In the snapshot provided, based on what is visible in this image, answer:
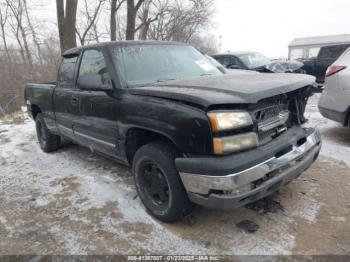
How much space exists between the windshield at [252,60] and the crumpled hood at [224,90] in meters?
7.12

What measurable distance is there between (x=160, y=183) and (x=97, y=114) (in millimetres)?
1236

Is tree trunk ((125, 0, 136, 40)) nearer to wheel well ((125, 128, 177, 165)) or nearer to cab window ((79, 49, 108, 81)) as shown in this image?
cab window ((79, 49, 108, 81))

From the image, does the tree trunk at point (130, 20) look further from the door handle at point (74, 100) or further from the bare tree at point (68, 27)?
the door handle at point (74, 100)

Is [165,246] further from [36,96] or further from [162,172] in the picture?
[36,96]

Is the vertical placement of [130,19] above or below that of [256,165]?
above

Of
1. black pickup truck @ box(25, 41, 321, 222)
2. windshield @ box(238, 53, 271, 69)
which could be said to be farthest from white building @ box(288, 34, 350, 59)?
black pickup truck @ box(25, 41, 321, 222)

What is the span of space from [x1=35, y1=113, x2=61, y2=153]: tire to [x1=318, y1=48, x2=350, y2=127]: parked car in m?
4.78

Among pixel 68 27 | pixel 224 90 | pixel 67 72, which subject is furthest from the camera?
pixel 68 27

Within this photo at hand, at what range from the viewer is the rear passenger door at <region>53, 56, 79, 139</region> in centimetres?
411

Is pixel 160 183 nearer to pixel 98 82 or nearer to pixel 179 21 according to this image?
pixel 98 82

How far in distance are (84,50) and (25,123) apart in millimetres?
5094

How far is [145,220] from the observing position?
3.03 metres

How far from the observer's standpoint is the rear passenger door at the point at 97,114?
333 cm

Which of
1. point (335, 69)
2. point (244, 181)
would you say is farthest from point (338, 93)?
point (244, 181)
